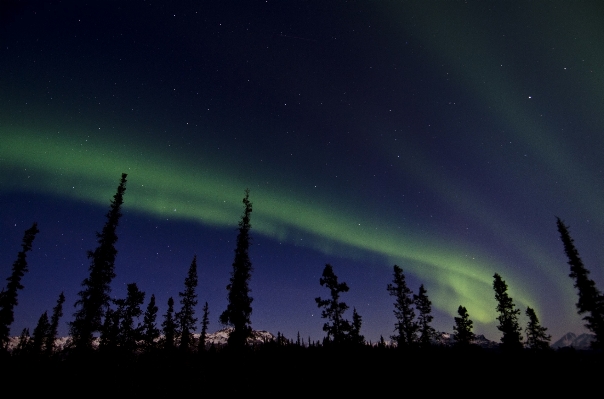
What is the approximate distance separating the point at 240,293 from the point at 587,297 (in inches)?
1556

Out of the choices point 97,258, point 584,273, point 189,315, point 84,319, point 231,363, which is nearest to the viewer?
point 231,363

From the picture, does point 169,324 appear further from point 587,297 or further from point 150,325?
point 587,297

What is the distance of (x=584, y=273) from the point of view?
1347 inches

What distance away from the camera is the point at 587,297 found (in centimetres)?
3325

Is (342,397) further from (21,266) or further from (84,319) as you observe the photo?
(21,266)

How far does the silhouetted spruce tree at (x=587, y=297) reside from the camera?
32062 millimetres

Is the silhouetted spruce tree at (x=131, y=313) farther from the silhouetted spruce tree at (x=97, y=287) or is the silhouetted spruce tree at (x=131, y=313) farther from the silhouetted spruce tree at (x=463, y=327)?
the silhouetted spruce tree at (x=463, y=327)

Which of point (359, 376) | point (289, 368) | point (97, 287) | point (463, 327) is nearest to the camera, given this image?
point (359, 376)

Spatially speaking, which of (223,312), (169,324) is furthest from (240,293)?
(169,324)

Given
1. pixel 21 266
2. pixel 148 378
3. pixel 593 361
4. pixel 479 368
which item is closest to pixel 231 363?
pixel 148 378

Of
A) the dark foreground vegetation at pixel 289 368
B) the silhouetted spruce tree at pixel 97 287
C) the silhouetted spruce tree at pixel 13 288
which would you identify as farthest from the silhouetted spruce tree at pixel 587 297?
the silhouetted spruce tree at pixel 13 288

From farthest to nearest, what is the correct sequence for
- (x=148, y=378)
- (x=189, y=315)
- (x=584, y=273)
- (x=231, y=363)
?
(x=189, y=315), (x=584, y=273), (x=231, y=363), (x=148, y=378)

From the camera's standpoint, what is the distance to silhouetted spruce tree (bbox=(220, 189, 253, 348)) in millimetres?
28672

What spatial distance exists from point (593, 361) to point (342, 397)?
7.14 meters
